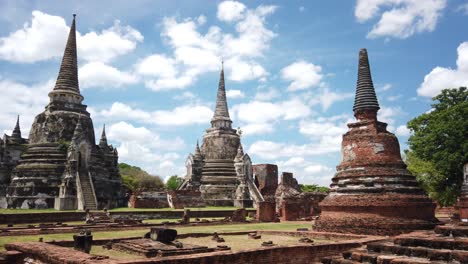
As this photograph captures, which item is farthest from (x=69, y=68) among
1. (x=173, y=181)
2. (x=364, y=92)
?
(x=173, y=181)

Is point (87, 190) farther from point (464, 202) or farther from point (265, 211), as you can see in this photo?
point (464, 202)

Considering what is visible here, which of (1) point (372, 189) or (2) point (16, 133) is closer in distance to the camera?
(1) point (372, 189)

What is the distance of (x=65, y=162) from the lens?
30.2m

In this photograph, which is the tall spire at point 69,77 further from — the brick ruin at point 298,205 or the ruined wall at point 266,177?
the ruined wall at point 266,177

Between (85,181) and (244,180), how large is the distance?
17894mm

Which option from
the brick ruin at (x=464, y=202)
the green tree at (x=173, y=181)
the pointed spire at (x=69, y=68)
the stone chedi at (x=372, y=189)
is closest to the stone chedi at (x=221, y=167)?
the pointed spire at (x=69, y=68)

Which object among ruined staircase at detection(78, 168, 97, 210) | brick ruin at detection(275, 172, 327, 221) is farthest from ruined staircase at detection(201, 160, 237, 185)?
ruined staircase at detection(78, 168, 97, 210)

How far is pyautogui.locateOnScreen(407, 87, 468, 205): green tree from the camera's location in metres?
27.3

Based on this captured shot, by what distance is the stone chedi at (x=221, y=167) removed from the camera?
138 ft

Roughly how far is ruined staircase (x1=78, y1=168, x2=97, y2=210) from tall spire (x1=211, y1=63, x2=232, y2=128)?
69.1 ft

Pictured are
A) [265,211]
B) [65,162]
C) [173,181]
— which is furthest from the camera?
[173,181]

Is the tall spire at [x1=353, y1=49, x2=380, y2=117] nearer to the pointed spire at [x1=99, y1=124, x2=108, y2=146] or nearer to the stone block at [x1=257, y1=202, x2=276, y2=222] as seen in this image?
the stone block at [x1=257, y1=202, x2=276, y2=222]

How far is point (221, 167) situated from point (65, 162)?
18410mm

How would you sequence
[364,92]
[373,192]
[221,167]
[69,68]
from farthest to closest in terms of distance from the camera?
[221,167], [69,68], [364,92], [373,192]
